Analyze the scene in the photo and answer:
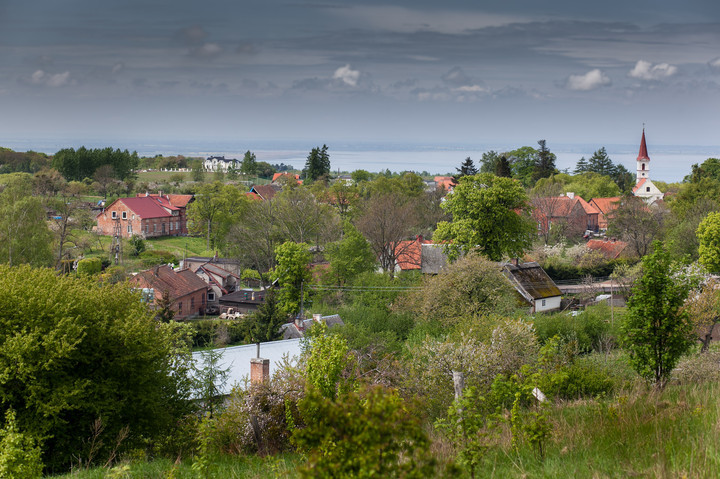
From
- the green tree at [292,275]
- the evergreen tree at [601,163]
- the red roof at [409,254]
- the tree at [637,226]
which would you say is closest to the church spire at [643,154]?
the evergreen tree at [601,163]

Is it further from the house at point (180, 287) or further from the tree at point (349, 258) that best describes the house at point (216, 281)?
the tree at point (349, 258)

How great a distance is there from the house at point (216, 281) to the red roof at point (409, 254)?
1354 centimetres

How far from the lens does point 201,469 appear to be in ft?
24.2

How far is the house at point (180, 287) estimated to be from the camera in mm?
41750

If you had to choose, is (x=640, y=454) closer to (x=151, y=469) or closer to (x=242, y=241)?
(x=151, y=469)

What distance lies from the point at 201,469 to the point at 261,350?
713 inches

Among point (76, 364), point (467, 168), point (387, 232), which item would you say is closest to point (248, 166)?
point (467, 168)

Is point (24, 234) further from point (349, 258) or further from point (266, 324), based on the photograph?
point (349, 258)

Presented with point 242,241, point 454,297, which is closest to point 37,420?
point 454,297

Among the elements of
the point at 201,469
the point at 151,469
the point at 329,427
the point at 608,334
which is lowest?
the point at 608,334

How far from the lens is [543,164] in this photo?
100375 mm

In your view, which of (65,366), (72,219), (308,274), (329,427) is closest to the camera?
(329,427)

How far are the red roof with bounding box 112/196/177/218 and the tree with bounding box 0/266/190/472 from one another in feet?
191

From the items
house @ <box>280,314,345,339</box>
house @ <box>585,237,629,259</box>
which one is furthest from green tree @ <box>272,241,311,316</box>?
house @ <box>585,237,629,259</box>
